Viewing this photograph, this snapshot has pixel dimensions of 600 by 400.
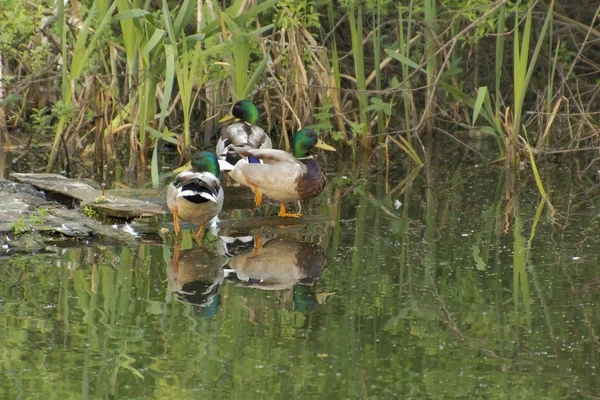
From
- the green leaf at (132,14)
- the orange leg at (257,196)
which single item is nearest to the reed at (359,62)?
the orange leg at (257,196)

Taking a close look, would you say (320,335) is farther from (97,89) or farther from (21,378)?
(97,89)

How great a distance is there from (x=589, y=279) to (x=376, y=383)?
1.99 m

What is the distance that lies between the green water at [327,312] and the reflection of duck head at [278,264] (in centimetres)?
2

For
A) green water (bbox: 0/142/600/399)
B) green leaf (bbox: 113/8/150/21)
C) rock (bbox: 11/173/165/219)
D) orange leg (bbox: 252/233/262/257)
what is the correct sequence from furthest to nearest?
1. green leaf (bbox: 113/8/150/21)
2. rock (bbox: 11/173/165/219)
3. orange leg (bbox: 252/233/262/257)
4. green water (bbox: 0/142/600/399)

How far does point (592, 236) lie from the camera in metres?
6.60

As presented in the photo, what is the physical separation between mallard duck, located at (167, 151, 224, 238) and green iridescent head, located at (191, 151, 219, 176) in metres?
0.23

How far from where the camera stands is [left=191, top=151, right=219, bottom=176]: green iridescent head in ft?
23.7

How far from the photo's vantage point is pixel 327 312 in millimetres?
4934

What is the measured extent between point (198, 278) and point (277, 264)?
0.53 meters

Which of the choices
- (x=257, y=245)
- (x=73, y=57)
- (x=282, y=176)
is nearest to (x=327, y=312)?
(x=257, y=245)

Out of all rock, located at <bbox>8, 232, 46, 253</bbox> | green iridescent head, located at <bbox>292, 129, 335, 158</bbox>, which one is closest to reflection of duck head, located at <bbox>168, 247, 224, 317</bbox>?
rock, located at <bbox>8, 232, 46, 253</bbox>

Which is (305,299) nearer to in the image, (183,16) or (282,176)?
(282,176)

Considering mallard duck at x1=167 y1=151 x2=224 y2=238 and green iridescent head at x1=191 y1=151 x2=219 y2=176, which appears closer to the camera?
mallard duck at x1=167 y1=151 x2=224 y2=238

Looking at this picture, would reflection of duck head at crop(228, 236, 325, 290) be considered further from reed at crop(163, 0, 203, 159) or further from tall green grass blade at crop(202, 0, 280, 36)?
tall green grass blade at crop(202, 0, 280, 36)
